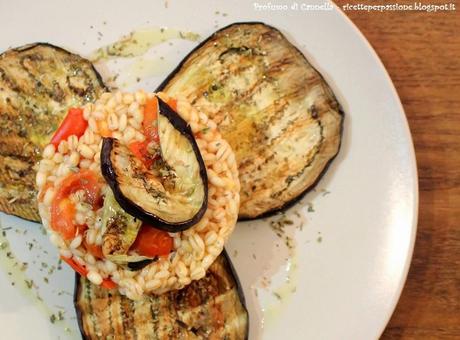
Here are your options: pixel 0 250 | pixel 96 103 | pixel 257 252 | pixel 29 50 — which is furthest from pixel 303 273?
Answer: pixel 29 50

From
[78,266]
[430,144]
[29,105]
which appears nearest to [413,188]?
[430,144]

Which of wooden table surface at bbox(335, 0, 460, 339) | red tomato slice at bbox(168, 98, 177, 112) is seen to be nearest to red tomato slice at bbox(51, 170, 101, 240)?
red tomato slice at bbox(168, 98, 177, 112)

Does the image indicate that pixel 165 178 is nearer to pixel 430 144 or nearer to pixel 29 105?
pixel 29 105

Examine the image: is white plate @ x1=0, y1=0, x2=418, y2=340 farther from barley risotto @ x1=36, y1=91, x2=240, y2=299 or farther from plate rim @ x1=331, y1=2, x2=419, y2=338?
barley risotto @ x1=36, y1=91, x2=240, y2=299

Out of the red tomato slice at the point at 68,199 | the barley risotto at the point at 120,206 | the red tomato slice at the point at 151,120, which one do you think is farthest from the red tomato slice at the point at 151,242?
the red tomato slice at the point at 151,120

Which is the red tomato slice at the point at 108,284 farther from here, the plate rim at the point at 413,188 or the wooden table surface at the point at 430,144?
the wooden table surface at the point at 430,144
